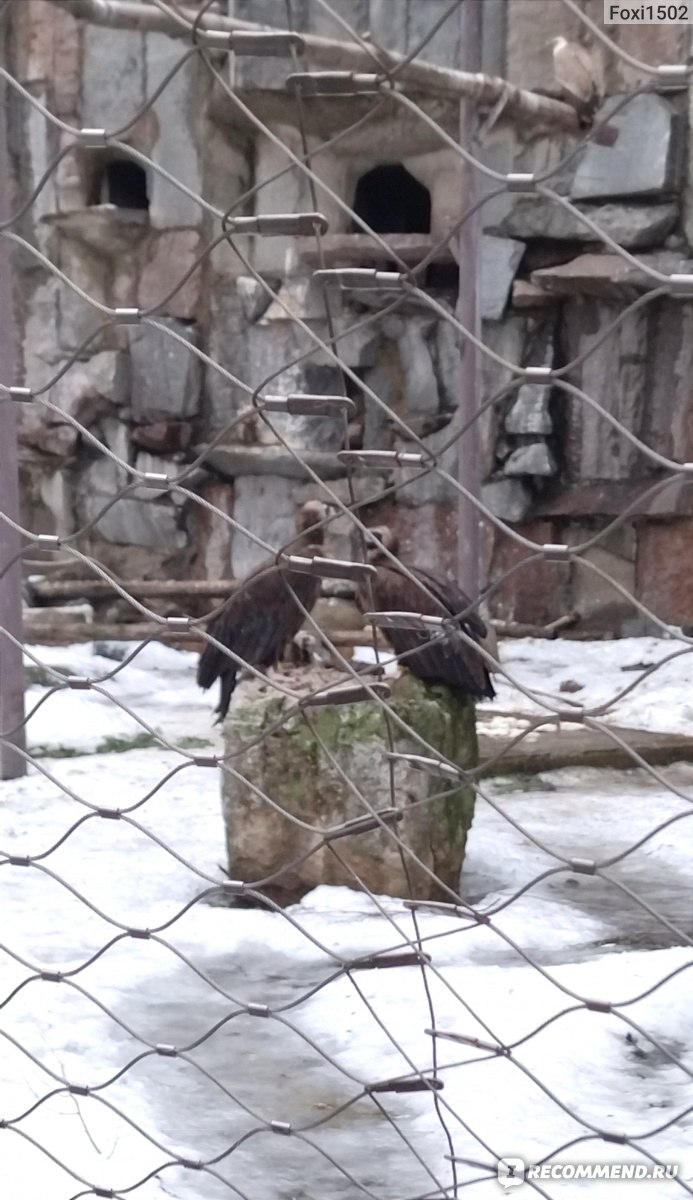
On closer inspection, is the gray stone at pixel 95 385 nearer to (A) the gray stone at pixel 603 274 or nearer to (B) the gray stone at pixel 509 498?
(B) the gray stone at pixel 509 498

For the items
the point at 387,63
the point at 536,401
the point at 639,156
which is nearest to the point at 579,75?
the point at 639,156

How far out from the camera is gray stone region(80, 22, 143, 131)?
6.90 m

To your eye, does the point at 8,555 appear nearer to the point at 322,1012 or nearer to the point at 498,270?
the point at 322,1012

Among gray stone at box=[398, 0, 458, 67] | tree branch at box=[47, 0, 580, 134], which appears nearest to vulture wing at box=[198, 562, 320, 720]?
tree branch at box=[47, 0, 580, 134]

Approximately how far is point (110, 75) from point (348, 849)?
213 inches

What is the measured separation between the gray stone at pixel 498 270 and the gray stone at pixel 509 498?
0.83 m

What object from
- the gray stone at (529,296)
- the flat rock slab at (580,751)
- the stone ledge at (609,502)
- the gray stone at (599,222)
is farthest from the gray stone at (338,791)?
the gray stone at (529,296)

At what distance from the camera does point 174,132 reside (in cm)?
698

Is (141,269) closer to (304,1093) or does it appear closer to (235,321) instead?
(235,321)

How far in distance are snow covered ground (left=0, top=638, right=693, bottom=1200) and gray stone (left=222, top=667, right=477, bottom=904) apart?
101mm

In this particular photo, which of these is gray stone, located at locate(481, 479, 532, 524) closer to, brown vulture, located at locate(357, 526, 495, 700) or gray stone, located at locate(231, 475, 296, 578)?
gray stone, located at locate(231, 475, 296, 578)

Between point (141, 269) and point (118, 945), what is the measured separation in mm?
5400

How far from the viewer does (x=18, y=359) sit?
24.9 feet

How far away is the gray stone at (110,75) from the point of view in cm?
690
